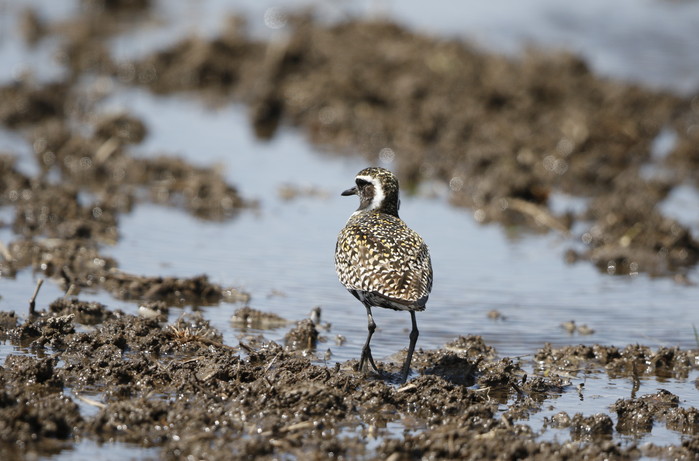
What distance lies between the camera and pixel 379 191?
943 centimetres

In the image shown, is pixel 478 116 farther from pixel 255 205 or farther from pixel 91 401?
pixel 91 401

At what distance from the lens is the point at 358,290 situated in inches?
317

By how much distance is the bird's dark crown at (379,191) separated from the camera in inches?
371

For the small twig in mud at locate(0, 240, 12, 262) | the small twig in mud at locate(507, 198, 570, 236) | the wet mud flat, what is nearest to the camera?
the wet mud flat

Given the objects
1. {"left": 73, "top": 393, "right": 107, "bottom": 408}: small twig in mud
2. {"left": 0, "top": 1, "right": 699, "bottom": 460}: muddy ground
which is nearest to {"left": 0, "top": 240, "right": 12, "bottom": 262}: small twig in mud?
{"left": 0, "top": 1, "right": 699, "bottom": 460}: muddy ground

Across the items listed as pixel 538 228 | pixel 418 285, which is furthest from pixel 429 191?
pixel 418 285

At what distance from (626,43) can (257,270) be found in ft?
54.1

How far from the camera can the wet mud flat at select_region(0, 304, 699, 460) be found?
21.0 feet

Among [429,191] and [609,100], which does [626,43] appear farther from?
[429,191]

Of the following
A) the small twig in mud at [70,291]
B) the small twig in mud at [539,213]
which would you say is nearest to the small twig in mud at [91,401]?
the small twig in mud at [70,291]

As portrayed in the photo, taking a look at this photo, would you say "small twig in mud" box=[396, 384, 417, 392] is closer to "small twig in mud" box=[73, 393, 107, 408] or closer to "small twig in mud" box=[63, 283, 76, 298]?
"small twig in mud" box=[73, 393, 107, 408]

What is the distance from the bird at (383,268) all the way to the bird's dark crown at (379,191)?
388mm

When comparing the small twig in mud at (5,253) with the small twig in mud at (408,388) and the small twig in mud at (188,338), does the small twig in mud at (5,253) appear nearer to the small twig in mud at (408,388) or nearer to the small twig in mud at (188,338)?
the small twig in mud at (188,338)

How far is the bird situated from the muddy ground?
20.7 inches
